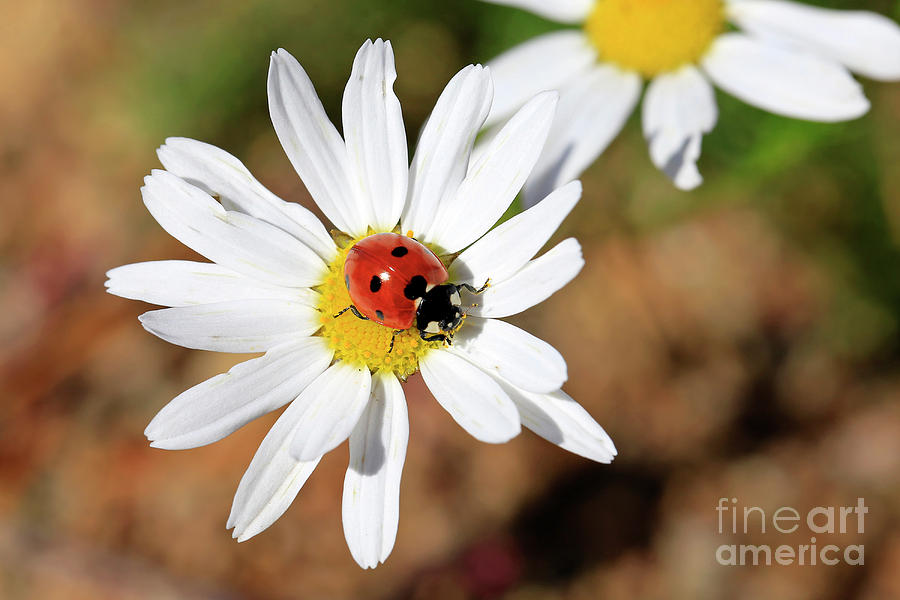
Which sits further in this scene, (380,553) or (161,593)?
(161,593)

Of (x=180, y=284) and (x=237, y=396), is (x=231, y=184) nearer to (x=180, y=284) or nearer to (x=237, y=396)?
(x=180, y=284)

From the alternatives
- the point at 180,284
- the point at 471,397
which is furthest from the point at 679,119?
the point at 180,284

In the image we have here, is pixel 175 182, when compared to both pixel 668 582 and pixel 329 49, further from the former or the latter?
pixel 668 582

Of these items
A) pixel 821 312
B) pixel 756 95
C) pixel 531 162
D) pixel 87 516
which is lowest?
pixel 87 516

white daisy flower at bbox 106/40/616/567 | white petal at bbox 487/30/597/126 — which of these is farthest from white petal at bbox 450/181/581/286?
white petal at bbox 487/30/597/126

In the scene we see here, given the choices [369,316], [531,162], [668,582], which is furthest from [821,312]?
[369,316]

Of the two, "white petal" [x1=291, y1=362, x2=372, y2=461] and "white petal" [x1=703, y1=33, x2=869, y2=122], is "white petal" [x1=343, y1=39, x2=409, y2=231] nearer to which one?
"white petal" [x1=291, y1=362, x2=372, y2=461]
